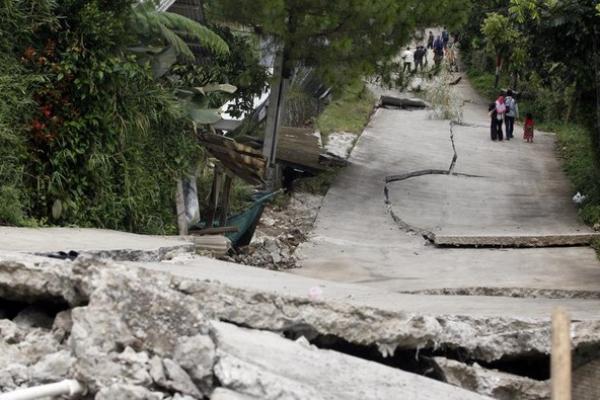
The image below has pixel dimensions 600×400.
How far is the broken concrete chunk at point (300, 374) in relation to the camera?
4.08m

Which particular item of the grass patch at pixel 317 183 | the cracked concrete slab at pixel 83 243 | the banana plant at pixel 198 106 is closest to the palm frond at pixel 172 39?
the banana plant at pixel 198 106

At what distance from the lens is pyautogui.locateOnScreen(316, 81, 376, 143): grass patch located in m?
26.0

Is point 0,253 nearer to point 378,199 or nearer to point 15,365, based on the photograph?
point 15,365

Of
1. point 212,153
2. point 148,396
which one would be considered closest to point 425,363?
point 148,396

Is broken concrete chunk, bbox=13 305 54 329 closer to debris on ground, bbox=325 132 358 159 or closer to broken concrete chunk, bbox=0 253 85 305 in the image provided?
broken concrete chunk, bbox=0 253 85 305

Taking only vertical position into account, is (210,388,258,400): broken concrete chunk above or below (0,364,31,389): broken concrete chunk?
above

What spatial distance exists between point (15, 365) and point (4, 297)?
0.78m

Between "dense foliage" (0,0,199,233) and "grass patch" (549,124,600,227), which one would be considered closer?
"dense foliage" (0,0,199,233)

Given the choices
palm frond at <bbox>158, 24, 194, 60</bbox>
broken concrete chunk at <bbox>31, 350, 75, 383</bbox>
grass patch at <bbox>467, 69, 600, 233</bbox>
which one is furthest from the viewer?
grass patch at <bbox>467, 69, 600, 233</bbox>

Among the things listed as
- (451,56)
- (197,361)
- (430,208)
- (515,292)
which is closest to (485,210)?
(430,208)

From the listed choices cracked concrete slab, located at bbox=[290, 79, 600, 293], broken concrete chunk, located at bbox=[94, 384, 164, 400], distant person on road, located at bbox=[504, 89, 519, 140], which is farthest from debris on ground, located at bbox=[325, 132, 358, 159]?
broken concrete chunk, located at bbox=[94, 384, 164, 400]

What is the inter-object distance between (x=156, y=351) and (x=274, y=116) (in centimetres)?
1580

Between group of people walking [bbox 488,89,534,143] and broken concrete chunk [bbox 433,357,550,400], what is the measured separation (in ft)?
71.4

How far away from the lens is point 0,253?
5477 millimetres
